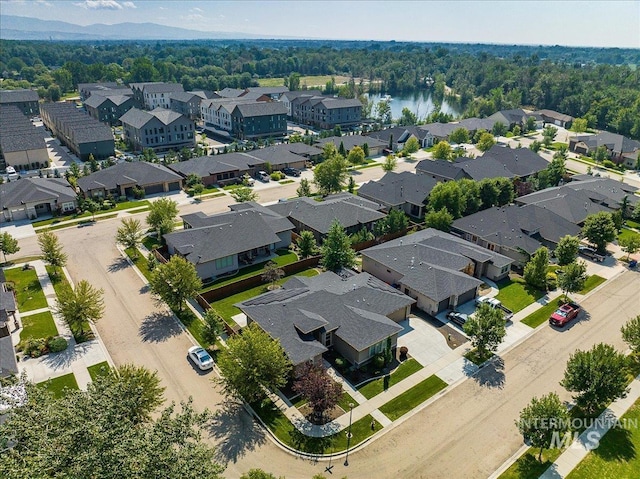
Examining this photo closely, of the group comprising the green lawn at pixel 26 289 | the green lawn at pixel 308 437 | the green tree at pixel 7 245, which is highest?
the green tree at pixel 7 245

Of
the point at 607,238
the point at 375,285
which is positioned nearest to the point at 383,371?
the point at 375,285

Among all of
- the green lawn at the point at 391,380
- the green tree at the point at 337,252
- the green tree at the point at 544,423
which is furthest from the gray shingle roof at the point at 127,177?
the green tree at the point at 544,423

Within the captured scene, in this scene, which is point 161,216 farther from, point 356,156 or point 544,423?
point 544,423

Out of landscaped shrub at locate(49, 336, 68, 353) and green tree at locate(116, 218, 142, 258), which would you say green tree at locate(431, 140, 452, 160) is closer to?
green tree at locate(116, 218, 142, 258)

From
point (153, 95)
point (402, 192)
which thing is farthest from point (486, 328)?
point (153, 95)

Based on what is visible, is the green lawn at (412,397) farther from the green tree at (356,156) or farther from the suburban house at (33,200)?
the green tree at (356,156)

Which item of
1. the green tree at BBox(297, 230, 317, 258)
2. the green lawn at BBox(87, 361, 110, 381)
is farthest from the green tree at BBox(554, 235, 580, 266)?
the green lawn at BBox(87, 361, 110, 381)

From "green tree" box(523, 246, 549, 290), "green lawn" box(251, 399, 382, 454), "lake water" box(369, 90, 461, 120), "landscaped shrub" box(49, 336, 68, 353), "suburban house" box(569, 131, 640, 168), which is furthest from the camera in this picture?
"lake water" box(369, 90, 461, 120)
